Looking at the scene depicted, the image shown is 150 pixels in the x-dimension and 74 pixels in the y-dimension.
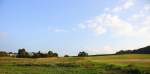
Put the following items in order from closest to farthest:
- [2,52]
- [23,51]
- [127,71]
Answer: [127,71] → [23,51] → [2,52]

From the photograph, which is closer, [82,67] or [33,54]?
[82,67]

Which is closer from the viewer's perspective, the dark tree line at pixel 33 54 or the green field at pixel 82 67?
the green field at pixel 82 67

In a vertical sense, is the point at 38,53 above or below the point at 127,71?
above

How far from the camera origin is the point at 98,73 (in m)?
37.7

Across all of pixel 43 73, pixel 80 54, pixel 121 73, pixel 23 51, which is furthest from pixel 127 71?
pixel 23 51

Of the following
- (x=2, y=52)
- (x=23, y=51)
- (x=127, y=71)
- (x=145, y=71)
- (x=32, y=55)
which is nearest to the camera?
(x=145, y=71)

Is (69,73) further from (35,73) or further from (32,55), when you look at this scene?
(32,55)

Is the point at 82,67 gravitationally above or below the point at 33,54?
below

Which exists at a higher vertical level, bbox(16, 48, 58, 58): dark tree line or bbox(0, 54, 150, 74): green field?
bbox(16, 48, 58, 58): dark tree line

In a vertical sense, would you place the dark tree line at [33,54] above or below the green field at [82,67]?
above

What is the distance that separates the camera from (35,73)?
1485 inches

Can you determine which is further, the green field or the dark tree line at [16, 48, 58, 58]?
the dark tree line at [16, 48, 58, 58]

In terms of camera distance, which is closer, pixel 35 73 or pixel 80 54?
pixel 35 73

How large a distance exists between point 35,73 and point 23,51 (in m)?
84.1
